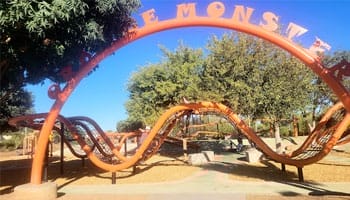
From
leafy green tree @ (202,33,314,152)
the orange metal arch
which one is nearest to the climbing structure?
the orange metal arch

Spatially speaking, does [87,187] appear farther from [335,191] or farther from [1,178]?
[335,191]

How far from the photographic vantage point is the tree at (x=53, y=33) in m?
9.90

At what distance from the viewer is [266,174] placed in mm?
17359

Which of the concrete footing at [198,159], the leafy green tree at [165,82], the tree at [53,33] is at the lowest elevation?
the concrete footing at [198,159]

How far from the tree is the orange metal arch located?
36cm

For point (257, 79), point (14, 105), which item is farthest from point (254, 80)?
point (14, 105)

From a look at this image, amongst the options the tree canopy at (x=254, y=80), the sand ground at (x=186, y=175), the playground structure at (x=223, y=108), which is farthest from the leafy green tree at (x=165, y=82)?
the playground structure at (x=223, y=108)

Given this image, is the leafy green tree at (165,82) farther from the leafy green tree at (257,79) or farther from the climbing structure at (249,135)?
the climbing structure at (249,135)

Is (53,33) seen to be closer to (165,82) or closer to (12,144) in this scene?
(165,82)

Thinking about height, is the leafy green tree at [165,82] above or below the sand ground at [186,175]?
above

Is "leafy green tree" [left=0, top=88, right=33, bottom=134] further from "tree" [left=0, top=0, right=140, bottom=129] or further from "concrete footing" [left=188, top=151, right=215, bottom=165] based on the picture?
"tree" [left=0, top=0, right=140, bottom=129]

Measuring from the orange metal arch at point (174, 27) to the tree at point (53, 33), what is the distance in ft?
1.18

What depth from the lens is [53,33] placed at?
37.4 feet

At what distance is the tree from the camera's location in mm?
9898
